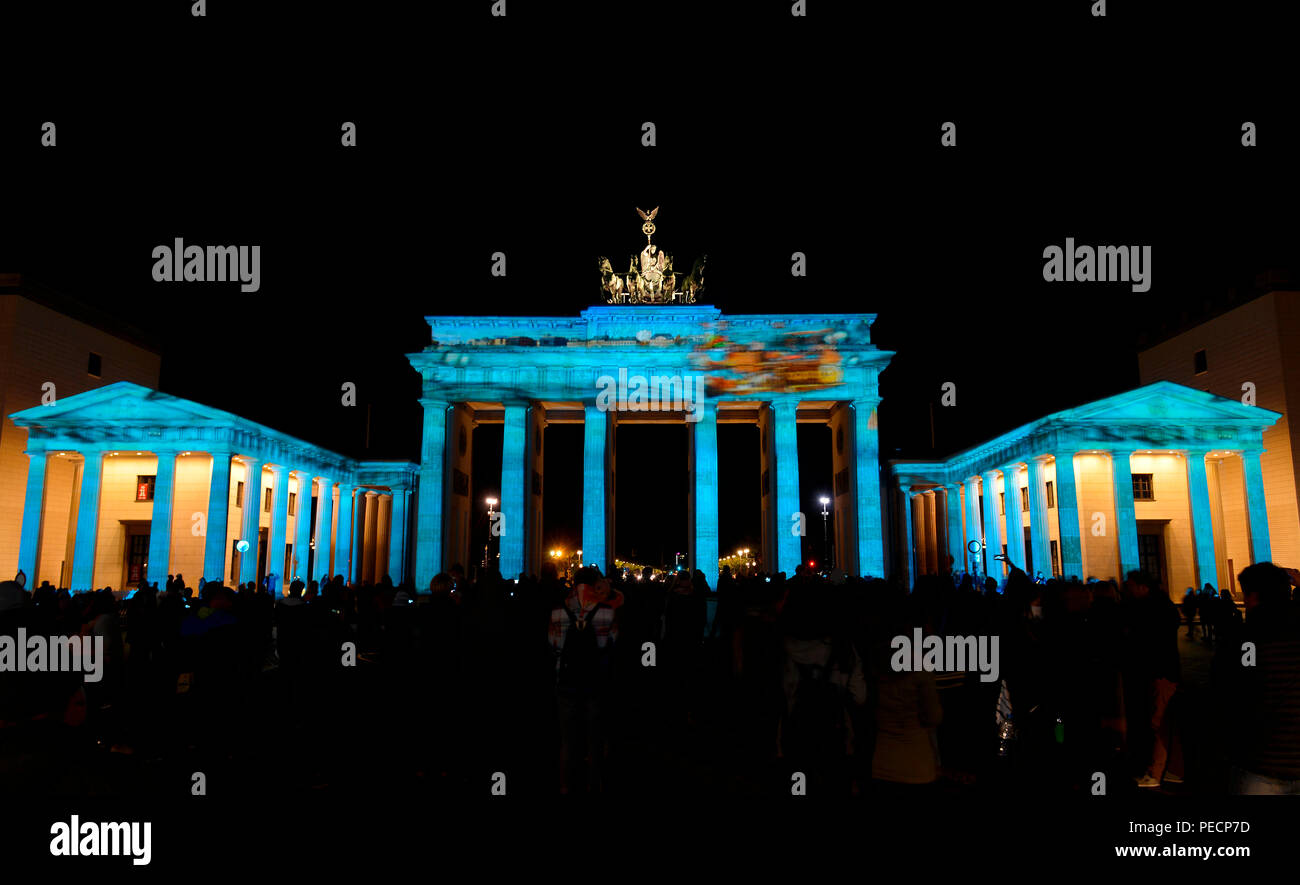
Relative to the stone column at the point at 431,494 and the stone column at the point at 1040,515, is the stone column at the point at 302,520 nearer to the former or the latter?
the stone column at the point at 431,494

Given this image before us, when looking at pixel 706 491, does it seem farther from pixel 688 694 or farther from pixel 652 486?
pixel 652 486

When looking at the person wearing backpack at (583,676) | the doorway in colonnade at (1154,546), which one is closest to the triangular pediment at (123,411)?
the person wearing backpack at (583,676)

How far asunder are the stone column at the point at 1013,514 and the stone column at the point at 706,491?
16.2 metres

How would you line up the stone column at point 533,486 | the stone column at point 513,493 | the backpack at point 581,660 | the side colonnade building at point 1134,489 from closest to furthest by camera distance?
the backpack at point 581,660
the side colonnade building at point 1134,489
the stone column at point 513,493
the stone column at point 533,486

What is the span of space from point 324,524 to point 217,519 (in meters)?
12.3

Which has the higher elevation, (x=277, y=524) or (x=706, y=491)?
(x=706, y=491)

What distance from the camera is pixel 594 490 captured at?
125ft

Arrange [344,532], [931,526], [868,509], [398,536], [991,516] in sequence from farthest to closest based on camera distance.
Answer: [931,526], [398,536], [344,532], [991,516], [868,509]

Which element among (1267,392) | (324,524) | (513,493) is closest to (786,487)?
(513,493)

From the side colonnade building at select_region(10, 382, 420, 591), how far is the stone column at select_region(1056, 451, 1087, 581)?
30.1 metres

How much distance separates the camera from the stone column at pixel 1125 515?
34969 mm

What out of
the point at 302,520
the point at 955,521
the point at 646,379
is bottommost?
the point at 955,521

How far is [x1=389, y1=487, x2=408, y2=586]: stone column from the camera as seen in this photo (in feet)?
161
